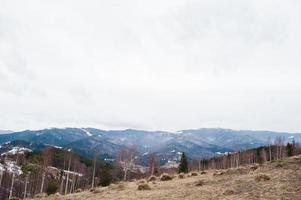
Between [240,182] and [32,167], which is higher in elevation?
[240,182]

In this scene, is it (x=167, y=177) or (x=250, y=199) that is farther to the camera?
(x=167, y=177)

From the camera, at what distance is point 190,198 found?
2753 cm

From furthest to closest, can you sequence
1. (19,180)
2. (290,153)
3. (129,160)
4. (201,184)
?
(19,180)
(290,153)
(129,160)
(201,184)

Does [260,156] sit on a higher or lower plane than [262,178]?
lower

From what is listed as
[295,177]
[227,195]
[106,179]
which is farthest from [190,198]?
[106,179]

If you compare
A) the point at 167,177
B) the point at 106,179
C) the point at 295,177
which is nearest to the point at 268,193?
the point at 295,177

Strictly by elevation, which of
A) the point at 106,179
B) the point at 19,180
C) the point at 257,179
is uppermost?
the point at 257,179

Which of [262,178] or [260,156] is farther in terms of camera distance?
[260,156]

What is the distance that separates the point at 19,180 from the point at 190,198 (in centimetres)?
18843

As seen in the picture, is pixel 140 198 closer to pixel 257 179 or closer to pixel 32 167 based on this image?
pixel 257 179

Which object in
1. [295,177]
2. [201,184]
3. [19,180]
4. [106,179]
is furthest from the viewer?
[19,180]

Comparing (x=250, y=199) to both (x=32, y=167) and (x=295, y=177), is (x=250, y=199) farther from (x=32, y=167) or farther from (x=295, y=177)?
(x=32, y=167)

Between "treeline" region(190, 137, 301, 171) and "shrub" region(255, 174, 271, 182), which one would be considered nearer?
"shrub" region(255, 174, 271, 182)

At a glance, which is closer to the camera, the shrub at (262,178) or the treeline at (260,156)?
the shrub at (262,178)
